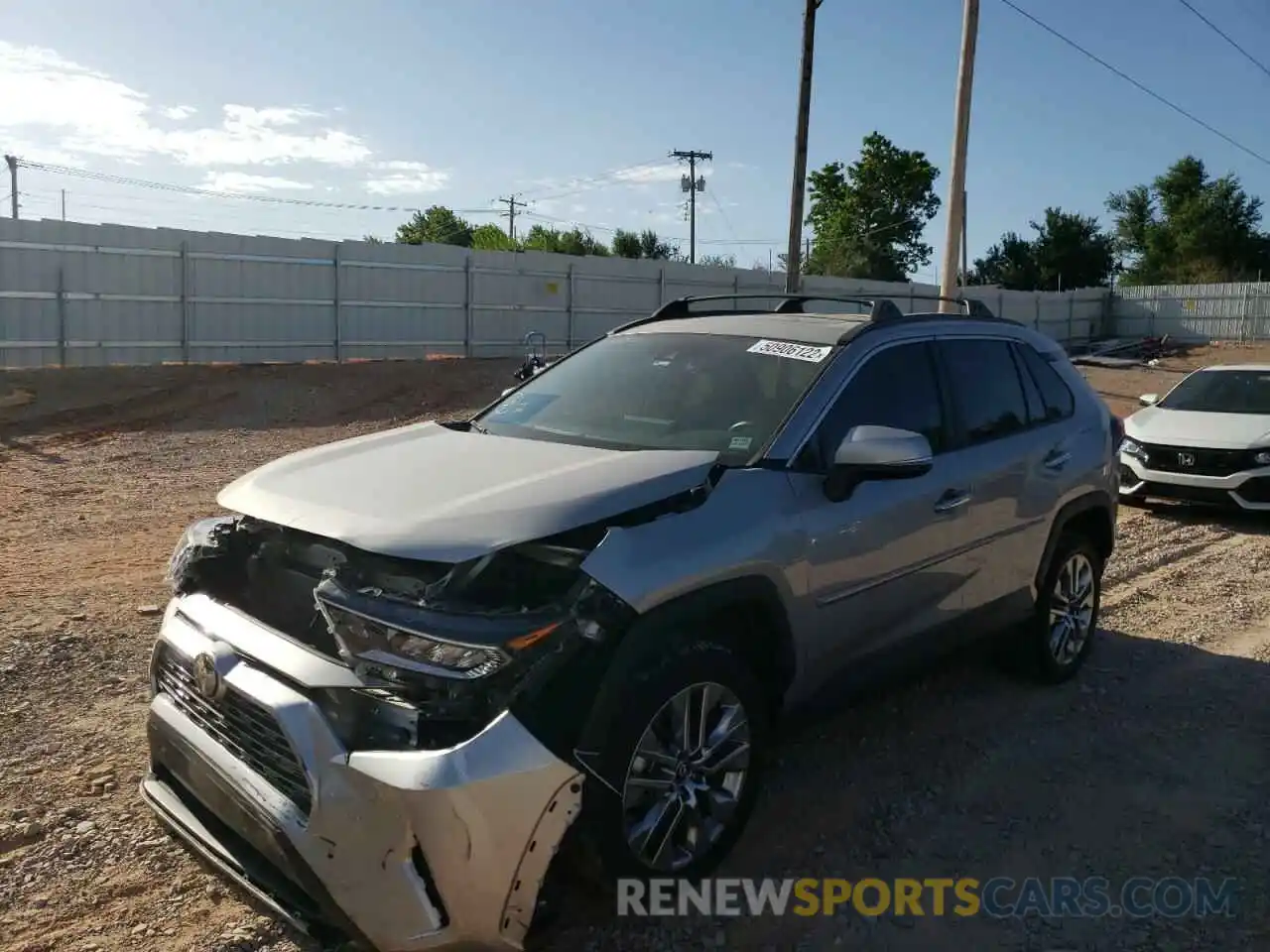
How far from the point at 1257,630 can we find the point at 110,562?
722cm

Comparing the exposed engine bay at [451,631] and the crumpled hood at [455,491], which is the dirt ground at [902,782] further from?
the crumpled hood at [455,491]

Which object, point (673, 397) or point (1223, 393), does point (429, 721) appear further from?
point (1223, 393)

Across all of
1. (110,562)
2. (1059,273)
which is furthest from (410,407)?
(1059,273)

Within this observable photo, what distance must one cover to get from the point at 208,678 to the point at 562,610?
1.02 metres

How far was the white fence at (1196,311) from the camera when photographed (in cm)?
3788

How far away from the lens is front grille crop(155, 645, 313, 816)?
2686 mm

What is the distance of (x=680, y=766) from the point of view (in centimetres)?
308

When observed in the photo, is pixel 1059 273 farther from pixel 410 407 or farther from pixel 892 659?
pixel 892 659

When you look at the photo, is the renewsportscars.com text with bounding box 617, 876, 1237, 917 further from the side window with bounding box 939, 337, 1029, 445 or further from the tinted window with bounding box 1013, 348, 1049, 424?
the tinted window with bounding box 1013, 348, 1049, 424

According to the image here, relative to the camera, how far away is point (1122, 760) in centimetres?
438

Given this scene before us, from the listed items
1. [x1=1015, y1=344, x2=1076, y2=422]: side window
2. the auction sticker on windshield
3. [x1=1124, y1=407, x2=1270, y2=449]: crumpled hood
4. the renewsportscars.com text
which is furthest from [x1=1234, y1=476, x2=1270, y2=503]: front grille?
the auction sticker on windshield

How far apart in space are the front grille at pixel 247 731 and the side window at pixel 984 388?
9.76 ft

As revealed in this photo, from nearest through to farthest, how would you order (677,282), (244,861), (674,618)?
1. (244,861)
2. (674,618)
3. (677,282)

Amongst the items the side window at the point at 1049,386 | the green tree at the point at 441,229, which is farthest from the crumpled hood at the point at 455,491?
the green tree at the point at 441,229
